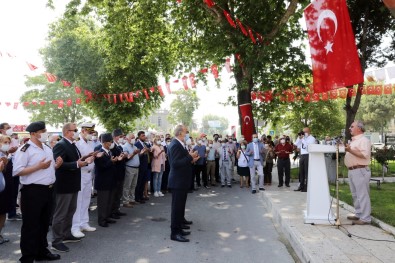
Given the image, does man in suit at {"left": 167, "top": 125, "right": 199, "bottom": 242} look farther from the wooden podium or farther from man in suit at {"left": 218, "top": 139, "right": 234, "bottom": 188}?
man in suit at {"left": 218, "top": 139, "right": 234, "bottom": 188}

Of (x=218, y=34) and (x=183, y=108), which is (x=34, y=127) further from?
(x=183, y=108)

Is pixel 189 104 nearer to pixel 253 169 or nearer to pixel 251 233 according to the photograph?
pixel 253 169

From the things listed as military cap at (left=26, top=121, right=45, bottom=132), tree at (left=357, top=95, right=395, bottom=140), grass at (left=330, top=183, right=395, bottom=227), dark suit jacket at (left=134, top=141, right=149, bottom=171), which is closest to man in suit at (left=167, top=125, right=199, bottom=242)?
military cap at (left=26, top=121, right=45, bottom=132)

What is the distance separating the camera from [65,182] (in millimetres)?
5871

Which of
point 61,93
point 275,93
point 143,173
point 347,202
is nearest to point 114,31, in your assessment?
point 275,93

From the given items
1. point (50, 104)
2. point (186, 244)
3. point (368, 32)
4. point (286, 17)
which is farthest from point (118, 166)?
point (50, 104)

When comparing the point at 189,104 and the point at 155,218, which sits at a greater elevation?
the point at 189,104

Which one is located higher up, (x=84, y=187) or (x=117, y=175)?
(x=117, y=175)

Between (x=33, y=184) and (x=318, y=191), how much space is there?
537 cm

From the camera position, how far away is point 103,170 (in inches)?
291

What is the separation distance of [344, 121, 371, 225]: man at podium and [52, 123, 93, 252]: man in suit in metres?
5.17

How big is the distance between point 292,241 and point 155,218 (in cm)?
353

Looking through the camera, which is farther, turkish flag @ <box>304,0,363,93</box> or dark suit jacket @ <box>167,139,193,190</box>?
dark suit jacket @ <box>167,139,193,190</box>

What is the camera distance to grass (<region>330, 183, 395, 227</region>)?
7.59 meters
